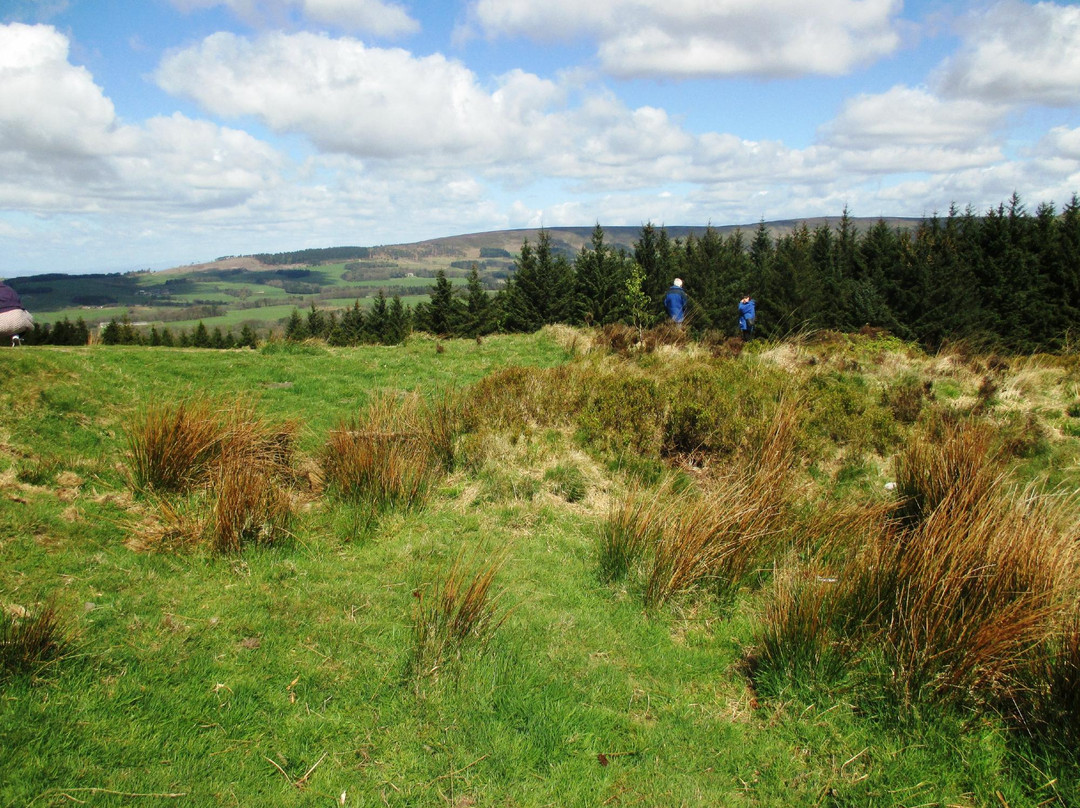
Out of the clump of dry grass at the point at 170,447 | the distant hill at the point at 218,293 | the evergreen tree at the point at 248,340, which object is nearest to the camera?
the clump of dry grass at the point at 170,447

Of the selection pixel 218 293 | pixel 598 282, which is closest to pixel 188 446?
pixel 598 282

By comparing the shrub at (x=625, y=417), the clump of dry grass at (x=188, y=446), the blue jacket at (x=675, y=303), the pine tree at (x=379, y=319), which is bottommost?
the pine tree at (x=379, y=319)

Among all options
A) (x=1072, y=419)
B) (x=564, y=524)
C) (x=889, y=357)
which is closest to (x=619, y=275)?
(x=889, y=357)

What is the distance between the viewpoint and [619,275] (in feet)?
154

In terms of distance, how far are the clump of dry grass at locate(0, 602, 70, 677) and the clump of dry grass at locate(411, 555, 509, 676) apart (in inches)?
71.1

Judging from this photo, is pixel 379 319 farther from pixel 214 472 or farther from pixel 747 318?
pixel 214 472

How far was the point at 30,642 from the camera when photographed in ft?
10.1

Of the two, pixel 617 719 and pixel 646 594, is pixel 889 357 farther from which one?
pixel 617 719

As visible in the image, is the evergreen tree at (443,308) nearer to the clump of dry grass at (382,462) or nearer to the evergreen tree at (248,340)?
the evergreen tree at (248,340)

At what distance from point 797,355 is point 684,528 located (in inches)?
335

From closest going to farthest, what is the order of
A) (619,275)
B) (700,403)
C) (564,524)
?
(564,524), (700,403), (619,275)

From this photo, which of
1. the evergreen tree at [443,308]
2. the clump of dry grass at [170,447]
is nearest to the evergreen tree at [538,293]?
the evergreen tree at [443,308]

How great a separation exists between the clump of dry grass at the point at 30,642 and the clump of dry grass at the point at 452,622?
1806mm

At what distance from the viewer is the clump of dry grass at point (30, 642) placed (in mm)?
3016
